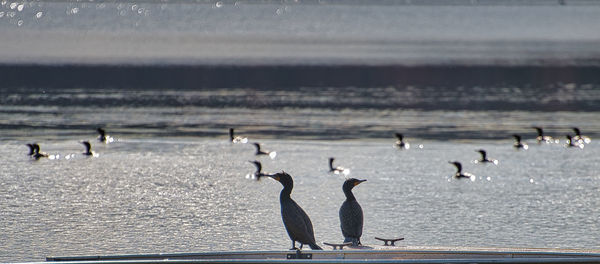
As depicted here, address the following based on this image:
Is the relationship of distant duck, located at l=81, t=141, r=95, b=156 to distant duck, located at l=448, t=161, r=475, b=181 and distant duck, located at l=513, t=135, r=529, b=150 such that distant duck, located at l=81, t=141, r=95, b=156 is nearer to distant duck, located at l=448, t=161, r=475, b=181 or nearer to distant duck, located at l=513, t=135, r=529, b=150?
distant duck, located at l=448, t=161, r=475, b=181

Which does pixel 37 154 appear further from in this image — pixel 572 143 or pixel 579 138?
pixel 579 138

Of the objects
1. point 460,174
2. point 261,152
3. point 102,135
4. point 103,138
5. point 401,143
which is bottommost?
point 460,174

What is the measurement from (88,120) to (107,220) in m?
20.9

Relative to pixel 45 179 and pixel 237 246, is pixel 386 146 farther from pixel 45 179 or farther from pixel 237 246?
pixel 237 246

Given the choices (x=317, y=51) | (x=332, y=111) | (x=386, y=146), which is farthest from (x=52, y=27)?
(x=386, y=146)

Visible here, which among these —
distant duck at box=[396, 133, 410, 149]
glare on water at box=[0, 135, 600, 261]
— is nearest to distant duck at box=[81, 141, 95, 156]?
glare on water at box=[0, 135, 600, 261]

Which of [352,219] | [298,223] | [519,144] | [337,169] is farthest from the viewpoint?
[519,144]

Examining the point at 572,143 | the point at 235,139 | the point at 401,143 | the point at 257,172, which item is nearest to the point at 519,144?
the point at 572,143

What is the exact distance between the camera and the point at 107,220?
1934 centimetres

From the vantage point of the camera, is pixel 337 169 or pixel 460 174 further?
pixel 337 169

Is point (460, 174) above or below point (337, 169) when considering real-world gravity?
below

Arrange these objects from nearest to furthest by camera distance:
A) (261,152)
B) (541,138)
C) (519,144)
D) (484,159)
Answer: (484,159) < (261,152) < (519,144) < (541,138)

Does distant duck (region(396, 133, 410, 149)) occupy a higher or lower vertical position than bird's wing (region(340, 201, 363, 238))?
higher

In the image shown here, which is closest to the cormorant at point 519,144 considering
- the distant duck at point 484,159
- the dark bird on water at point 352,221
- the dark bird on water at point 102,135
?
the distant duck at point 484,159
